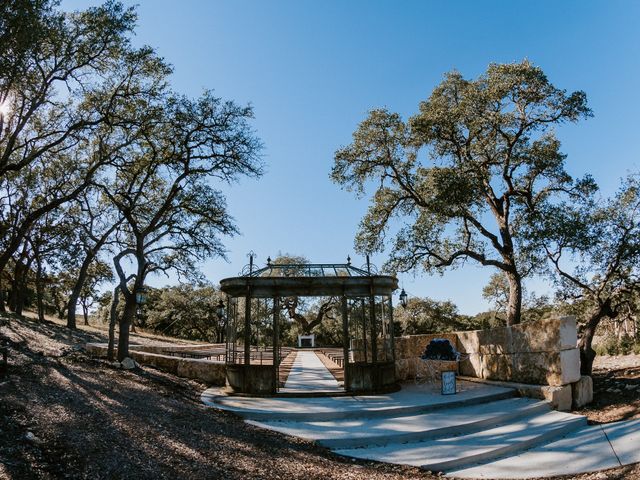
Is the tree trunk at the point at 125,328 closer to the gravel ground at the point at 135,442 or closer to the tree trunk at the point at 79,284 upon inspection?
the gravel ground at the point at 135,442

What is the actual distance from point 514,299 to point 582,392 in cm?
484

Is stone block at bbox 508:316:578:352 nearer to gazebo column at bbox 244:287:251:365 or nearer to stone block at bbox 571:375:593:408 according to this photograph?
stone block at bbox 571:375:593:408

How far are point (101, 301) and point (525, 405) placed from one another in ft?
158

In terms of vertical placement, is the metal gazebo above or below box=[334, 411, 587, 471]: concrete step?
above

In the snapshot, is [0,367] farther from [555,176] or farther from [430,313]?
[430,313]

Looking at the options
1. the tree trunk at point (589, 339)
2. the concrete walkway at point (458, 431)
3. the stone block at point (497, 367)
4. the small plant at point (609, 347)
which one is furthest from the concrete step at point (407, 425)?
the small plant at point (609, 347)

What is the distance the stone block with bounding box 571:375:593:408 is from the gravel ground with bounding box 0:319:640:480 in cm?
393

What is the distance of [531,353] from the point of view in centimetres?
1033

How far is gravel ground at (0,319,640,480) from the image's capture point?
512cm

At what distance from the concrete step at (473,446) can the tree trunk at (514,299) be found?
19.6 feet

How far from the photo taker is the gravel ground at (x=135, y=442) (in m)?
5.12

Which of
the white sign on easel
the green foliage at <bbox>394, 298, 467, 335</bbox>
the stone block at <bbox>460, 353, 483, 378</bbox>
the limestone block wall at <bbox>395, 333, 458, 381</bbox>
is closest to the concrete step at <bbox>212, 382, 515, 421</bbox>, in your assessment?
the stone block at <bbox>460, 353, 483, 378</bbox>

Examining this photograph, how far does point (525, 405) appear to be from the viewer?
30.0 ft

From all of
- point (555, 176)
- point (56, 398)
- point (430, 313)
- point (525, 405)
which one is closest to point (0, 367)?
point (56, 398)
